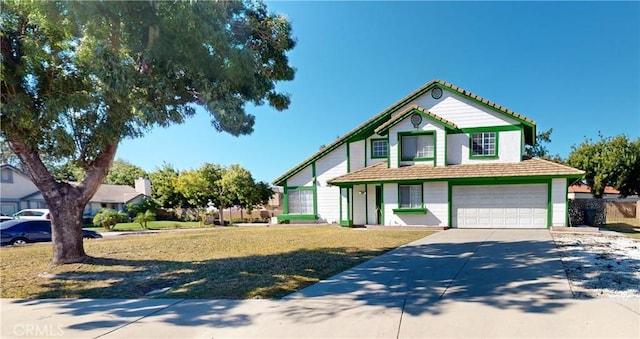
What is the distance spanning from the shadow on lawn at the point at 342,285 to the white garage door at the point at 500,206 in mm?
6738

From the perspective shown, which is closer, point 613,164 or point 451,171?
point 451,171

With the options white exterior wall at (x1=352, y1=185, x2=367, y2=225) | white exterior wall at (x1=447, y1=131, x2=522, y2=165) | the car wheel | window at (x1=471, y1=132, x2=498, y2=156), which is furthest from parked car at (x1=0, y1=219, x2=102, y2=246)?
window at (x1=471, y1=132, x2=498, y2=156)

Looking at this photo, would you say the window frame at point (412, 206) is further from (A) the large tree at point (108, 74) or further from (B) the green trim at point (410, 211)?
(A) the large tree at point (108, 74)

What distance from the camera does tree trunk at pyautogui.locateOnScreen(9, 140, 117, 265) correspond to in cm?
820

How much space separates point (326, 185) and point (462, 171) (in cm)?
766

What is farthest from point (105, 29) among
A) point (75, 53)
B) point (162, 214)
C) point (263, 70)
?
point (162, 214)

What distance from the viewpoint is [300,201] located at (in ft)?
67.9

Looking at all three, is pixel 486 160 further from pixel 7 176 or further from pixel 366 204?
pixel 7 176

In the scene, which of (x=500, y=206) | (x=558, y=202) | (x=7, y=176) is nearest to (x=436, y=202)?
(x=500, y=206)

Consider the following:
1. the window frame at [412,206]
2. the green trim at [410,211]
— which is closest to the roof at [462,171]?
the window frame at [412,206]

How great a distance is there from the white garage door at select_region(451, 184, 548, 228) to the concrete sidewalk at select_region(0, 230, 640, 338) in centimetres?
974

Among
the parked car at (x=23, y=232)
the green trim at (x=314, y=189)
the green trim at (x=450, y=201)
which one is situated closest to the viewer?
the parked car at (x=23, y=232)

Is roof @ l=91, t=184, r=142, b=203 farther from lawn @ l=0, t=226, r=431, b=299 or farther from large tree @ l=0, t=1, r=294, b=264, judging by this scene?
large tree @ l=0, t=1, r=294, b=264

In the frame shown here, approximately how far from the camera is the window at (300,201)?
67.1 ft
